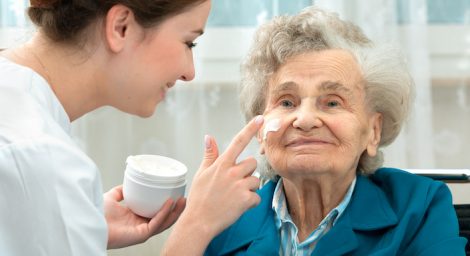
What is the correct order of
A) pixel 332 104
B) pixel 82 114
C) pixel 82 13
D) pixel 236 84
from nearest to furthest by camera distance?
pixel 82 13 < pixel 82 114 < pixel 332 104 < pixel 236 84

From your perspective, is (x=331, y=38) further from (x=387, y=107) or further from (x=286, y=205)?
(x=286, y=205)

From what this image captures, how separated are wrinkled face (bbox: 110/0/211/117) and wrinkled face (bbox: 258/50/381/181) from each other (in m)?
0.29

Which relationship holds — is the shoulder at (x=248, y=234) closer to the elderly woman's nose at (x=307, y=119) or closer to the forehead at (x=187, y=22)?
the elderly woman's nose at (x=307, y=119)

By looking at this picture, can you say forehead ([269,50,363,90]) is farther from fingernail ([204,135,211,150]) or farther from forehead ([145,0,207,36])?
forehead ([145,0,207,36])

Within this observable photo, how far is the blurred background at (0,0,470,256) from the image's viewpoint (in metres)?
2.25

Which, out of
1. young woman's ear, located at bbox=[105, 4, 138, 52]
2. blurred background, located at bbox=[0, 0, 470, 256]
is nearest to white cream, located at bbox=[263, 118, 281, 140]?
young woman's ear, located at bbox=[105, 4, 138, 52]

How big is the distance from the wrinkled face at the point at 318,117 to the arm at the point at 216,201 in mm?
121

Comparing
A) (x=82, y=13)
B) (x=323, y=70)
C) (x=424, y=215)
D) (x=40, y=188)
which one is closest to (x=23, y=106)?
(x=40, y=188)

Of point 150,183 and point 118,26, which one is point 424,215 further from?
point 118,26

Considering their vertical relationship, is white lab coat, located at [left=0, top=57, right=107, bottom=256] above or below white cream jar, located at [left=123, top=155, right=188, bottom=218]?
above

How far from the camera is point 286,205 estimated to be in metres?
1.64

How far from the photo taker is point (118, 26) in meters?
1.24

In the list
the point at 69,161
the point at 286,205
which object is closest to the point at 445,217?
the point at 286,205

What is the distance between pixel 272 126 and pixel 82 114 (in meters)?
0.44
